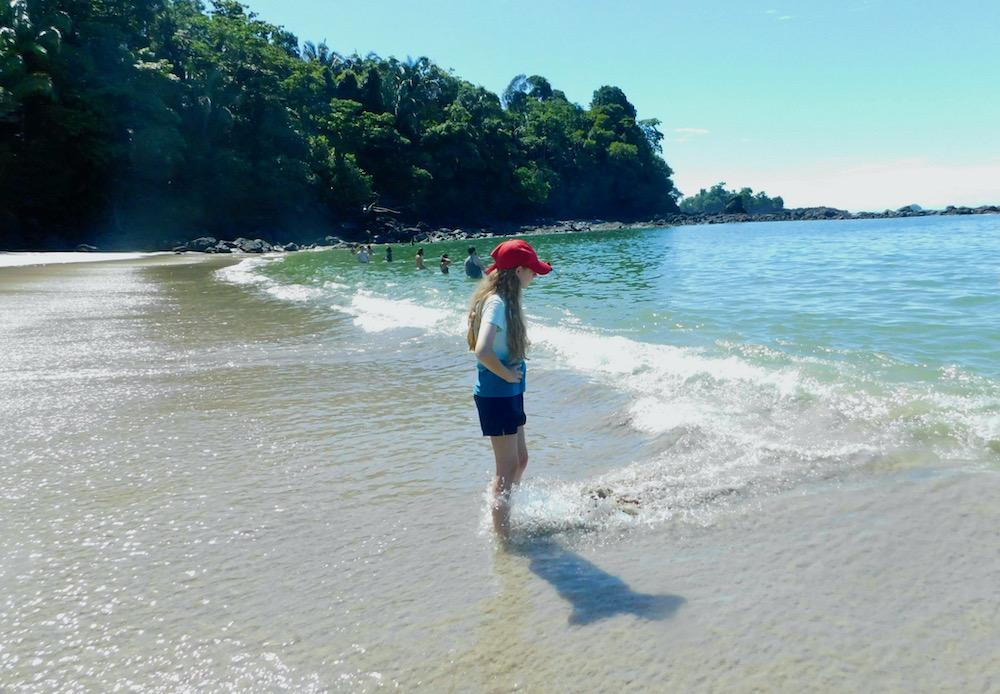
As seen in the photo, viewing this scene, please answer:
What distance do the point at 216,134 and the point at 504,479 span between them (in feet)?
179

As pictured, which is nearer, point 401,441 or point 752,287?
point 401,441

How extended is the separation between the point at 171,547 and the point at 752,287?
52.4ft

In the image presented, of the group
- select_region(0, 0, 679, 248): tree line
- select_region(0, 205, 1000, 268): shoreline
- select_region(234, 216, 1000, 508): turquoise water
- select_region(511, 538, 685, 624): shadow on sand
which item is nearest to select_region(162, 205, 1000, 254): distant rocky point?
select_region(0, 205, 1000, 268): shoreline

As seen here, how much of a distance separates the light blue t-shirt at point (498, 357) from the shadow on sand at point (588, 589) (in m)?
0.85

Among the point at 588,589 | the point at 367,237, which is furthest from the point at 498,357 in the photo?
the point at 367,237

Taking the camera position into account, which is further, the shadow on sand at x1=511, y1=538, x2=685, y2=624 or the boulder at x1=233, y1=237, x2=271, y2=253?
the boulder at x1=233, y1=237, x2=271, y2=253

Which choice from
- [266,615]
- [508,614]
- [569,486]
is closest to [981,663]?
[508,614]

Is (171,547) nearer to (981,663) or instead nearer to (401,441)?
(401,441)

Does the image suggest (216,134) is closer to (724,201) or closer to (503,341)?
(503,341)

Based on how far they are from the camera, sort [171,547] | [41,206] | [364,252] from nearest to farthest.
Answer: [171,547] < [364,252] < [41,206]

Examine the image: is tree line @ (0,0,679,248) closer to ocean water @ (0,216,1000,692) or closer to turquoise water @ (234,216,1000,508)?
turquoise water @ (234,216,1000,508)

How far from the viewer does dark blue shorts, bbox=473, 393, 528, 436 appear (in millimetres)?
3770

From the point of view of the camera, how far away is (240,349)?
9.80 m

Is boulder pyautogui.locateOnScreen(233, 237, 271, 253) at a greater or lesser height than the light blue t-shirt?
lesser
